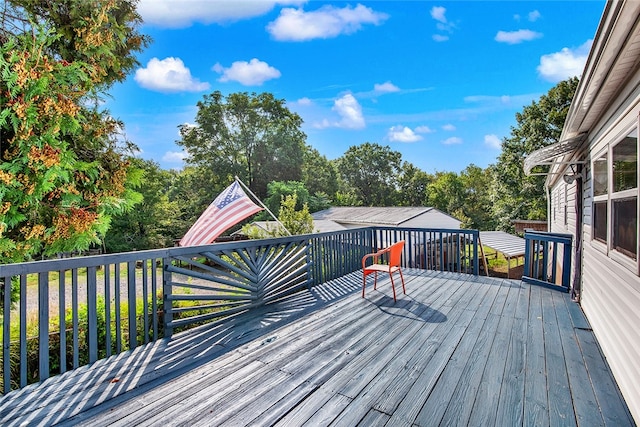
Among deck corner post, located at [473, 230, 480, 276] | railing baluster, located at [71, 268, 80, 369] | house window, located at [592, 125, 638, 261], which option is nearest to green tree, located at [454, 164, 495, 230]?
deck corner post, located at [473, 230, 480, 276]

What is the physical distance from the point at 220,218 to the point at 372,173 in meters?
30.7

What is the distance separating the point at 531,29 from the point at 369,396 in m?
11.3

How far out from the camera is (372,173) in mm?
34000

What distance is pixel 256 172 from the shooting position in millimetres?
26781

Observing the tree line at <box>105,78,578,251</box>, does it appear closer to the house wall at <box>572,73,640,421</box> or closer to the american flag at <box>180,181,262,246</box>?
the american flag at <box>180,181,262,246</box>

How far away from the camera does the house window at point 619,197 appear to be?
211cm

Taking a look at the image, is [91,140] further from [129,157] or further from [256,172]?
[256,172]

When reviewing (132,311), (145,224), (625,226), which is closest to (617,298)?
(625,226)

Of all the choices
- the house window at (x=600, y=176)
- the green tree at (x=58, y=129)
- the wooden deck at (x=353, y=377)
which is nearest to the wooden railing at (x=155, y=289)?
the wooden deck at (x=353, y=377)

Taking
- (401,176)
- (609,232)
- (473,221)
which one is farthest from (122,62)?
(401,176)

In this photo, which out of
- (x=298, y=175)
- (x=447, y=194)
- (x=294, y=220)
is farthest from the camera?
(x=447, y=194)

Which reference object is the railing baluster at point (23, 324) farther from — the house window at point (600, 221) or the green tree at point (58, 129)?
the house window at point (600, 221)

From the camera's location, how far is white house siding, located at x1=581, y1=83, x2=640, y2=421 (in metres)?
1.95

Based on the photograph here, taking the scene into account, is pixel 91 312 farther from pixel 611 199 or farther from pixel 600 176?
pixel 600 176
